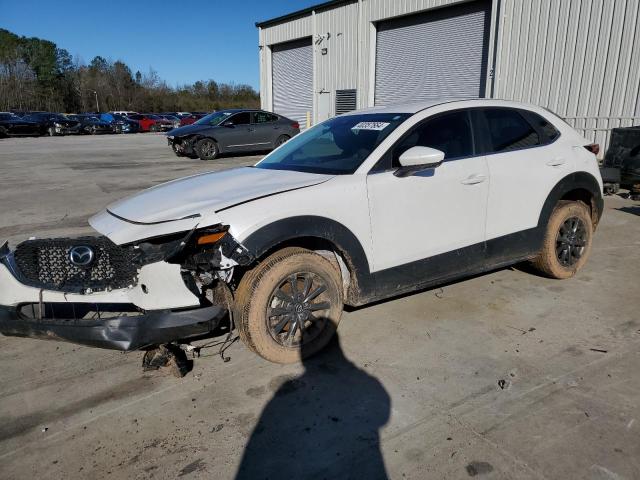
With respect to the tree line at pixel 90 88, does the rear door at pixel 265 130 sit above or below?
below

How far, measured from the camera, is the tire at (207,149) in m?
16.1

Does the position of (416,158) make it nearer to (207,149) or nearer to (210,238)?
(210,238)

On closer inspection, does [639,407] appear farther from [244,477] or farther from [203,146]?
[203,146]

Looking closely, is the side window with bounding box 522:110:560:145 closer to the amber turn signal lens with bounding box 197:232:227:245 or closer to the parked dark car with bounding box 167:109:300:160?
the amber turn signal lens with bounding box 197:232:227:245

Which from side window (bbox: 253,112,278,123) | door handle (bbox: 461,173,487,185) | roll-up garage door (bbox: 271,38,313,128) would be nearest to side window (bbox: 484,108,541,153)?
door handle (bbox: 461,173,487,185)

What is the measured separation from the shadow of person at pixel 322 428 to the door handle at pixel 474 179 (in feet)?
5.47

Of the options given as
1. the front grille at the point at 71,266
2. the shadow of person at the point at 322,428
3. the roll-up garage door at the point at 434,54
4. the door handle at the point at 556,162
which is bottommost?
the shadow of person at the point at 322,428

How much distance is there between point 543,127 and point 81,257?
394 cm

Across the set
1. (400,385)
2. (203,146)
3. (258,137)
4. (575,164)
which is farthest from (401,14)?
(400,385)

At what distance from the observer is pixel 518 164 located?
4.07 meters

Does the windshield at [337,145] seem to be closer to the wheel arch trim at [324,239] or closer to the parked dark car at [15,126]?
the wheel arch trim at [324,239]

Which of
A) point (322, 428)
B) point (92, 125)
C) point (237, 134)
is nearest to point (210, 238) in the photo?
point (322, 428)

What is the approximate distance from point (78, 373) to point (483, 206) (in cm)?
322

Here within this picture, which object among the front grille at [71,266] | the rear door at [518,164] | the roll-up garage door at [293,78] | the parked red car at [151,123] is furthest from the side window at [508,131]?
the parked red car at [151,123]
